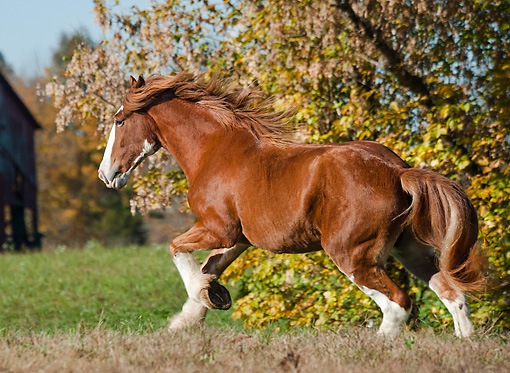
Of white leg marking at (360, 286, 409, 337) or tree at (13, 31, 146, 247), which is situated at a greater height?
white leg marking at (360, 286, 409, 337)

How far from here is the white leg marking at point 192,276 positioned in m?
6.87

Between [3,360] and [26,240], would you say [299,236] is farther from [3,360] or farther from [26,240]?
[26,240]

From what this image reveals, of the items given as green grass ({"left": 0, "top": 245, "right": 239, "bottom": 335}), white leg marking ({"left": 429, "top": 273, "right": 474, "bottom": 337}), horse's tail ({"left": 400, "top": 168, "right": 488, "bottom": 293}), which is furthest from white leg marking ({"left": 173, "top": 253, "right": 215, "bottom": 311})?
green grass ({"left": 0, "top": 245, "right": 239, "bottom": 335})

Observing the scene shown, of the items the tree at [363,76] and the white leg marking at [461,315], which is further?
the tree at [363,76]

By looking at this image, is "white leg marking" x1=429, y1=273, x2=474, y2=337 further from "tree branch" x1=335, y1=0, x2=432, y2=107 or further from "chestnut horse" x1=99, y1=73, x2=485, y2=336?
"tree branch" x1=335, y1=0, x2=432, y2=107

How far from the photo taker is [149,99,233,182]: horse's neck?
7.13 metres

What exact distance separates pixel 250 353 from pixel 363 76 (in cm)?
461

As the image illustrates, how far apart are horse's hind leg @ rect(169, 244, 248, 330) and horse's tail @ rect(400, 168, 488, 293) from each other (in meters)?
1.68

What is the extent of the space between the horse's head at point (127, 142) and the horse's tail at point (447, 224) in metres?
2.36

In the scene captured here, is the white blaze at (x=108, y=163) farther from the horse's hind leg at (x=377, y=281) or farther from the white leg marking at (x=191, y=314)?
the horse's hind leg at (x=377, y=281)

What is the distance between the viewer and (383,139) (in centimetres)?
860

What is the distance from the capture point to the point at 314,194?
629 cm

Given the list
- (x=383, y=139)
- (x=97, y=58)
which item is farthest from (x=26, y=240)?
(x=383, y=139)

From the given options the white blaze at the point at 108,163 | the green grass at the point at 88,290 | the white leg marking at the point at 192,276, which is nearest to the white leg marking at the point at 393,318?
the white leg marking at the point at 192,276
